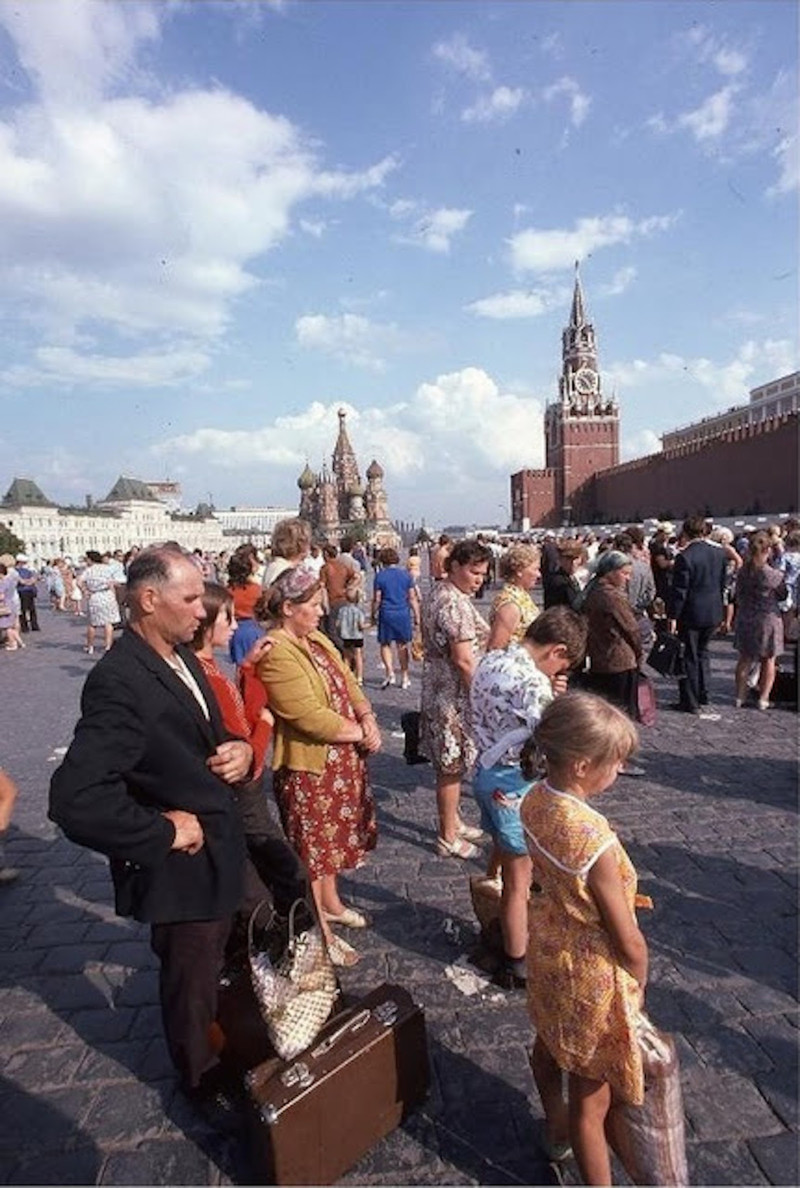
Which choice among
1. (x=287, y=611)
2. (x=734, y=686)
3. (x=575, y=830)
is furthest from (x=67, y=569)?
(x=575, y=830)

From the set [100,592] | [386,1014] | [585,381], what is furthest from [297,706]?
[585,381]

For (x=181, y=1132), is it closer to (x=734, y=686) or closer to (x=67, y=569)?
(x=734, y=686)

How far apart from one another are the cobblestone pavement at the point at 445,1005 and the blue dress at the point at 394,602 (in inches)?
141

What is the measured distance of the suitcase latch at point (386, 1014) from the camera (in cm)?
221

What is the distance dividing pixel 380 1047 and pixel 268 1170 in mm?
433

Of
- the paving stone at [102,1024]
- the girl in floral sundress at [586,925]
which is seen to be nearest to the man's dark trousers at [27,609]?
the paving stone at [102,1024]

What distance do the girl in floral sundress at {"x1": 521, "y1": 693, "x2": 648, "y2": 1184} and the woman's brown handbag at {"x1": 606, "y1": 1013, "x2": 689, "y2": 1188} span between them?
0.12 feet

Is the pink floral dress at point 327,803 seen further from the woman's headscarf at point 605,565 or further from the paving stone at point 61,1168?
the woman's headscarf at point 605,565

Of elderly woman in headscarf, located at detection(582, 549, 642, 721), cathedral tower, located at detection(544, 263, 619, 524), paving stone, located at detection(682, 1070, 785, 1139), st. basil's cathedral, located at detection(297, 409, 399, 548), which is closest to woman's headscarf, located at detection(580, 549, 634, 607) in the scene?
elderly woman in headscarf, located at detection(582, 549, 642, 721)

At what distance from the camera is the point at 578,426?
8288cm

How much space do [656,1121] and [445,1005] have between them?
1196 mm

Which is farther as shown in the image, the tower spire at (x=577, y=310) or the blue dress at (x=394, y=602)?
the tower spire at (x=577, y=310)

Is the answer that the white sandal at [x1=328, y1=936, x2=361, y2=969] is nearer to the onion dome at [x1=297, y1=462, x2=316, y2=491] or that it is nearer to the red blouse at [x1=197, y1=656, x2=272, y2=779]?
the red blouse at [x1=197, y1=656, x2=272, y2=779]

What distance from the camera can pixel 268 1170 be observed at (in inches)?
78.2
